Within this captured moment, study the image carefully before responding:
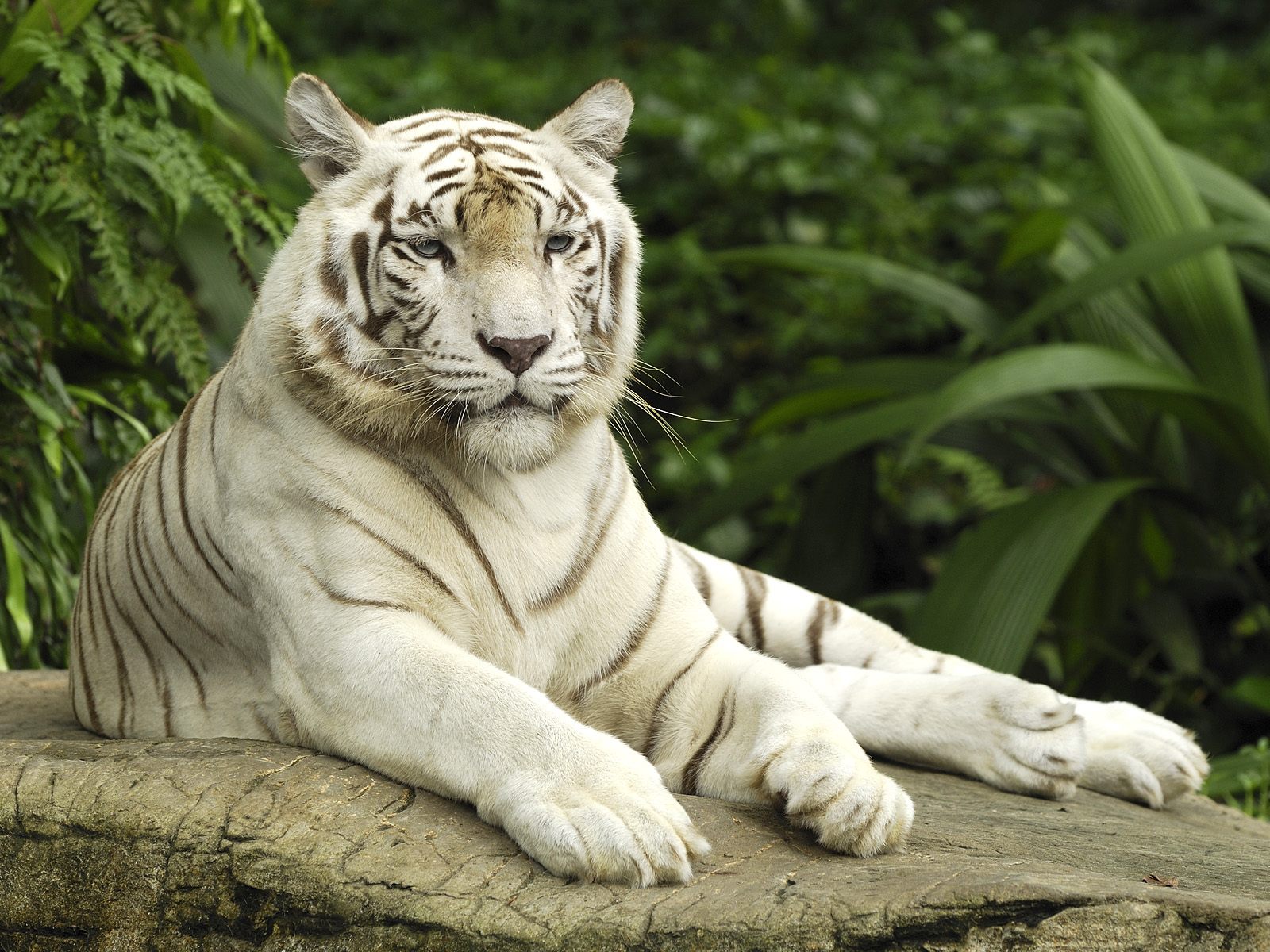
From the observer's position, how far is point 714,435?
673cm

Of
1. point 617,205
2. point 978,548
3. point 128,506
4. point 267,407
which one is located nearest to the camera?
point 267,407

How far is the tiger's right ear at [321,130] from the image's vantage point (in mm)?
2291

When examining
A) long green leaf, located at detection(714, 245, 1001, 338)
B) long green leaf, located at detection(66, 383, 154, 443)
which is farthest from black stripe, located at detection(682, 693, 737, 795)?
long green leaf, located at detection(714, 245, 1001, 338)

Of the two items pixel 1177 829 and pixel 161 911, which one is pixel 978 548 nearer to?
pixel 1177 829

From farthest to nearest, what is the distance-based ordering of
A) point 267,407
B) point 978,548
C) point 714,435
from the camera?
point 714,435 → point 978,548 → point 267,407

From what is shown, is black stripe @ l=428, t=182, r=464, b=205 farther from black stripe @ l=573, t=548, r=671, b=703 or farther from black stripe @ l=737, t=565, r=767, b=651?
black stripe @ l=737, t=565, r=767, b=651

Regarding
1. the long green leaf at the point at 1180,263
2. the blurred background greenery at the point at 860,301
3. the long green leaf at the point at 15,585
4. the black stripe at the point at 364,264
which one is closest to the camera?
the black stripe at the point at 364,264

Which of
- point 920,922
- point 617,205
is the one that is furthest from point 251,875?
point 617,205

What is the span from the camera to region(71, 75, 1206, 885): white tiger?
2.02 meters

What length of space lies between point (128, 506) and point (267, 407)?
0.59 metres

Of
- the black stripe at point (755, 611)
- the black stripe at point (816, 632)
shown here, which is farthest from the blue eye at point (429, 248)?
the black stripe at point (816, 632)

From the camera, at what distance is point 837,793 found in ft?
6.49

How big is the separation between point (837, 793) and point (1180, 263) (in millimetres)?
3199

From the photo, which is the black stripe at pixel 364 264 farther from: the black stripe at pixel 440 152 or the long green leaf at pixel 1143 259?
the long green leaf at pixel 1143 259
